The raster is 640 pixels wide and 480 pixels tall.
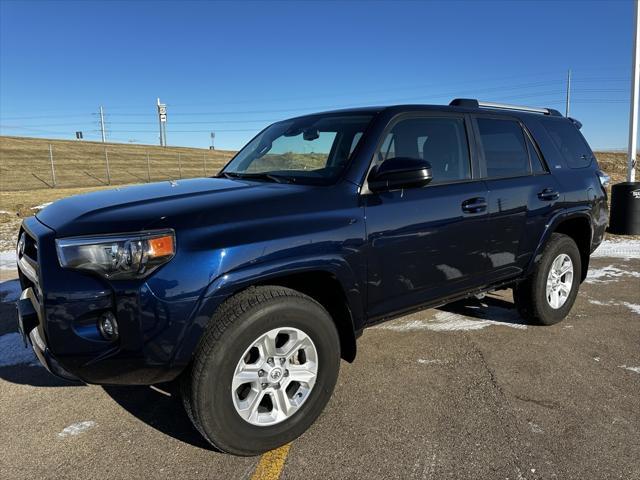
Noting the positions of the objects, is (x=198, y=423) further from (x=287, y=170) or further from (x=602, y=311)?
(x=602, y=311)

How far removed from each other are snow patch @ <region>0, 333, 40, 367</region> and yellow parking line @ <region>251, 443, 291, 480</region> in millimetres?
2332

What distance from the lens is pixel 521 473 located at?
8.29ft

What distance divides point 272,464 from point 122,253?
1.37 m

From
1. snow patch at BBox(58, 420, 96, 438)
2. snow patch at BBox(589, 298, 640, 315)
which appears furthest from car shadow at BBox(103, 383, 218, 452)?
snow patch at BBox(589, 298, 640, 315)

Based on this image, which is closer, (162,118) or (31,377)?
(31,377)

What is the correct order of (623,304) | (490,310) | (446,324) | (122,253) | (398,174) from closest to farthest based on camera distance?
(122,253)
(398,174)
(446,324)
(490,310)
(623,304)

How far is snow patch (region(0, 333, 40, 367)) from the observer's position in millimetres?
3973

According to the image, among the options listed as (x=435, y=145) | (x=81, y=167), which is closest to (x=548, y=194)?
(x=435, y=145)

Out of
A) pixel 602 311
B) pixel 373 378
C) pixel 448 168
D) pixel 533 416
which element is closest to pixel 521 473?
pixel 533 416

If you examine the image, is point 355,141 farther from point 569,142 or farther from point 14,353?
point 14,353

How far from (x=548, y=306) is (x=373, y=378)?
2003mm

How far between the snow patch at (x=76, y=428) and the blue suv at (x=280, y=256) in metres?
0.71

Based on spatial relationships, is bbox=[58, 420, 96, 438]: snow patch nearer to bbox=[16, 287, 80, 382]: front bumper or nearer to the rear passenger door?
bbox=[16, 287, 80, 382]: front bumper

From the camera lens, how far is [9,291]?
592 centimetres
